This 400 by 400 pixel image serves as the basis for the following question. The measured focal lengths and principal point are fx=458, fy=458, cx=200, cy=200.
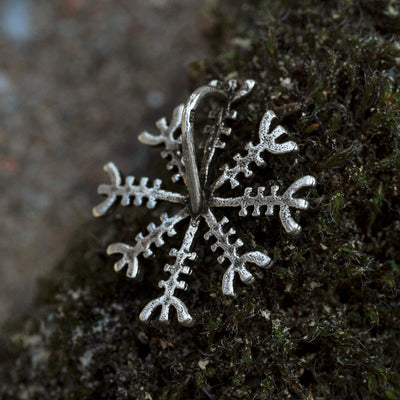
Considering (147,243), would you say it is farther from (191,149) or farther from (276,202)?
(276,202)

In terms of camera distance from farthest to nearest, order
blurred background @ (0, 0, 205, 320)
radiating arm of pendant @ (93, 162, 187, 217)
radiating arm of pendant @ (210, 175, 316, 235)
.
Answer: blurred background @ (0, 0, 205, 320), radiating arm of pendant @ (93, 162, 187, 217), radiating arm of pendant @ (210, 175, 316, 235)

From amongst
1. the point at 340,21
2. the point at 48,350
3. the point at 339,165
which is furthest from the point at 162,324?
the point at 340,21

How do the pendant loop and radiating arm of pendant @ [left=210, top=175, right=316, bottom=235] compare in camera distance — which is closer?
radiating arm of pendant @ [left=210, top=175, right=316, bottom=235]

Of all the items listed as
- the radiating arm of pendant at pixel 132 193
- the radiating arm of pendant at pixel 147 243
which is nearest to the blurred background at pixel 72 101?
the radiating arm of pendant at pixel 132 193

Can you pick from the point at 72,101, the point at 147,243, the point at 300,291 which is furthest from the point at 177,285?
the point at 72,101

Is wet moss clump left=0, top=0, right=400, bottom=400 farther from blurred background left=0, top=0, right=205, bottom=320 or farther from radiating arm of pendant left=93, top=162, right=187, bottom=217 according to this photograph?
blurred background left=0, top=0, right=205, bottom=320

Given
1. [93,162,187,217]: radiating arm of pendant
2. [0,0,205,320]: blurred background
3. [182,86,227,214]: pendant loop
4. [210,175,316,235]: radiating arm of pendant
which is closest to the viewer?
[210,175,316,235]: radiating arm of pendant

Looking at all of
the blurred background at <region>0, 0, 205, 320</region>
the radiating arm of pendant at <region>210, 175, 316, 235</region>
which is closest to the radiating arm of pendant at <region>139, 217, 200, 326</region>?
the radiating arm of pendant at <region>210, 175, 316, 235</region>

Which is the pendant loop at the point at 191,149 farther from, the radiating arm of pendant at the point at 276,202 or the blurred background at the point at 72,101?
the blurred background at the point at 72,101
